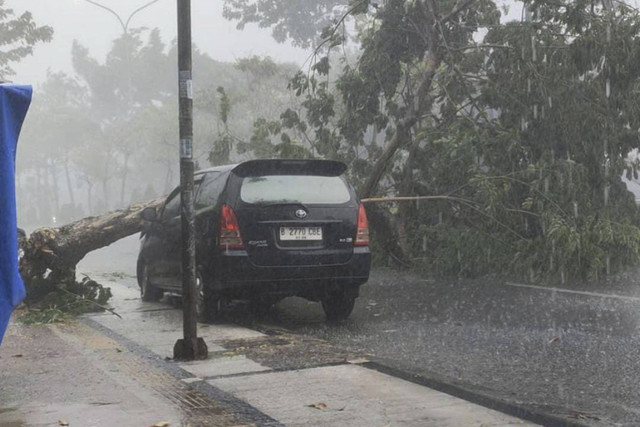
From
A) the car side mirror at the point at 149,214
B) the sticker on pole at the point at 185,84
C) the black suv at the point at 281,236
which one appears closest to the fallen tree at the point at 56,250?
the car side mirror at the point at 149,214

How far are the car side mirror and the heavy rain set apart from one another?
30 mm

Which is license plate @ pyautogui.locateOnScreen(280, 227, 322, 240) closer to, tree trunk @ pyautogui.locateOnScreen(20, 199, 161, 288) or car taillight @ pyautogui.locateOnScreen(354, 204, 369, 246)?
car taillight @ pyautogui.locateOnScreen(354, 204, 369, 246)

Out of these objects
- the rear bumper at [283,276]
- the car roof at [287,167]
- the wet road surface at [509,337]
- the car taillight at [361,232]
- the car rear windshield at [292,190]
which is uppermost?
the car roof at [287,167]

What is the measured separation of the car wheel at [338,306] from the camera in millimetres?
8828

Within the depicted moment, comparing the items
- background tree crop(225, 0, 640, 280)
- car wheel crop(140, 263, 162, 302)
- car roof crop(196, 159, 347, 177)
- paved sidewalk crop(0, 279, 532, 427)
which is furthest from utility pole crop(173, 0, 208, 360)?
background tree crop(225, 0, 640, 280)

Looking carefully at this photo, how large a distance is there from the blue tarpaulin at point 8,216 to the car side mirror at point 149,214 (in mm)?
4540

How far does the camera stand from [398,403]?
17.0 ft

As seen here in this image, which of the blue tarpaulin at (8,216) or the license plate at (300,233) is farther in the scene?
the license plate at (300,233)

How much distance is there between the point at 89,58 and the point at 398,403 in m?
81.5

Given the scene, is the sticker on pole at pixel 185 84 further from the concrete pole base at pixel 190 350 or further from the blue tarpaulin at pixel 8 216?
the concrete pole base at pixel 190 350

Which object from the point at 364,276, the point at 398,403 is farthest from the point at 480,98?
the point at 398,403

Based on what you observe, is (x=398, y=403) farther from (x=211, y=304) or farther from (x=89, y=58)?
(x=89, y=58)

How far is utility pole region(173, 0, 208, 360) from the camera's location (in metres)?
6.73

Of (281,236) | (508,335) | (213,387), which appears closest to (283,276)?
(281,236)
